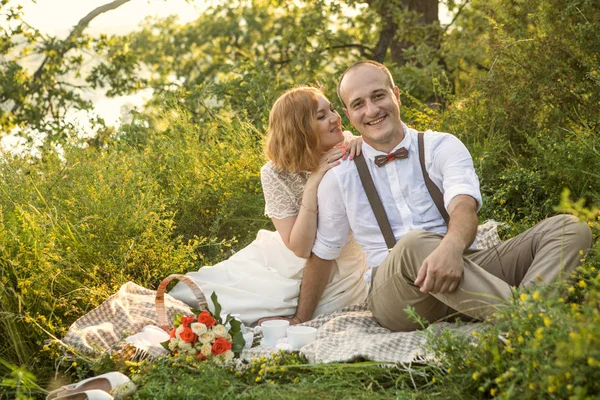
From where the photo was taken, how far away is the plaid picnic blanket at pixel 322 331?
3291 millimetres

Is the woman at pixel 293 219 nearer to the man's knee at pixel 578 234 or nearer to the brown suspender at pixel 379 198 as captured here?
the brown suspender at pixel 379 198

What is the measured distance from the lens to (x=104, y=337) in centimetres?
377

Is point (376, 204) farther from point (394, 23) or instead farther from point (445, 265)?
point (394, 23)

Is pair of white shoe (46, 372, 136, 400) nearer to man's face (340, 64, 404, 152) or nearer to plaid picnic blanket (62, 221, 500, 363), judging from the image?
plaid picnic blanket (62, 221, 500, 363)

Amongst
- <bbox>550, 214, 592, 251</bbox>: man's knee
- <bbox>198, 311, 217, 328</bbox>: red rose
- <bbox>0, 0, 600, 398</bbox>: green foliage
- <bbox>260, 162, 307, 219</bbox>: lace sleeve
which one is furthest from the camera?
<bbox>260, 162, 307, 219</bbox>: lace sleeve

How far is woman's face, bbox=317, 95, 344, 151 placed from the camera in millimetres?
4309

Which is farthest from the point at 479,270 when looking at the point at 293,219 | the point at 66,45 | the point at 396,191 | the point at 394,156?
the point at 66,45

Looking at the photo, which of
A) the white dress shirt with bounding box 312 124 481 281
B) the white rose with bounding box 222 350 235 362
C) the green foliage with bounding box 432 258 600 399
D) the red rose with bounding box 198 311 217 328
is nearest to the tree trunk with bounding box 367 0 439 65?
the white dress shirt with bounding box 312 124 481 281

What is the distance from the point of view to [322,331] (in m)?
3.80

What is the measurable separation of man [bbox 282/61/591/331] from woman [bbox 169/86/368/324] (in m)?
0.10

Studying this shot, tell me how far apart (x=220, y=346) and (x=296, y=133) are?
1.40m

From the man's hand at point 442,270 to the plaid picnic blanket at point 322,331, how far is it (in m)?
0.22

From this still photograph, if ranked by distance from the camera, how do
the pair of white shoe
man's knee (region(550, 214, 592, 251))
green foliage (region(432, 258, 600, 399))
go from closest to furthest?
green foliage (region(432, 258, 600, 399)) < the pair of white shoe < man's knee (region(550, 214, 592, 251))

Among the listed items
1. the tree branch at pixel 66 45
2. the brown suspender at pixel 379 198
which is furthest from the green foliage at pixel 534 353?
the tree branch at pixel 66 45
